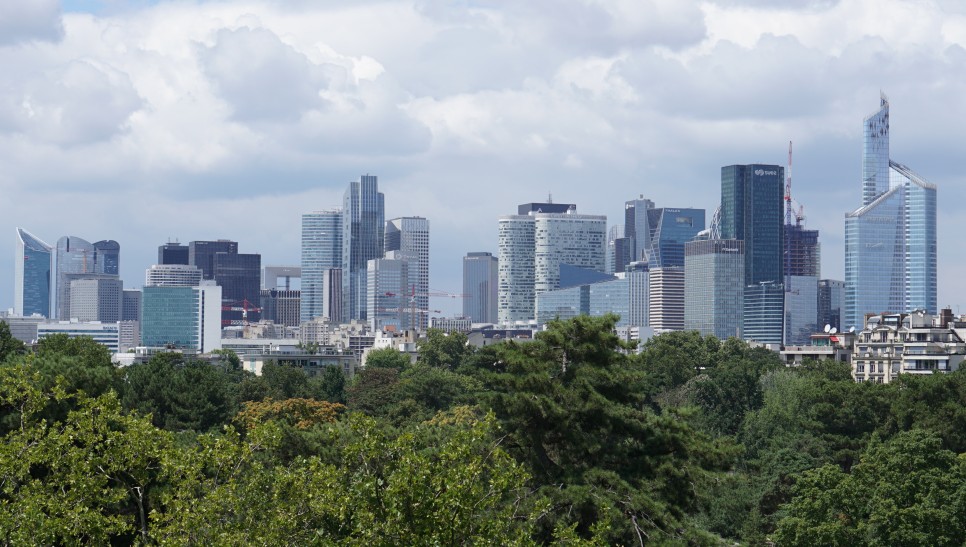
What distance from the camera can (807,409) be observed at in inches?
4055

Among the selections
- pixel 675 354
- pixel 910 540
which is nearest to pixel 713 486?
pixel 910 540

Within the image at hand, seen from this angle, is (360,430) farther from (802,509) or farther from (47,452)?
(802,509)

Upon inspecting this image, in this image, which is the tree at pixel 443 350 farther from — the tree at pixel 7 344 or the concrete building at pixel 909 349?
the tree at pixel 7 344

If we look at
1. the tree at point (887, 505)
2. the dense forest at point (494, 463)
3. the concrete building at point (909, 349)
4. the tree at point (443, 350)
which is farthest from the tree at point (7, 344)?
the concrete building at point (909, 349)

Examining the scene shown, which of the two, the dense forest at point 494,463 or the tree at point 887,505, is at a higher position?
the dense forest at point 494,463

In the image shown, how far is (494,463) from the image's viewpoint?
121 ft

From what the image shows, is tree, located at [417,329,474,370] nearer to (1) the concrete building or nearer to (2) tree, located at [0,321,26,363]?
(1) the concrete building

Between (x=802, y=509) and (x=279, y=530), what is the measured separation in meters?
36.8

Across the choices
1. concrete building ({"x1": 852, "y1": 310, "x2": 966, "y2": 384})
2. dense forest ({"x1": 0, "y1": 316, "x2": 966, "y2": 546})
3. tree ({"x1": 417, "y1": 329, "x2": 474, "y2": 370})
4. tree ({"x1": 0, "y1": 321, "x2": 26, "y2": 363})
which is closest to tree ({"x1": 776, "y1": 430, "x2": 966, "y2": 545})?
dense forest ({"x1": 0, "y1": 316, "x2": 966, "y2": 546})

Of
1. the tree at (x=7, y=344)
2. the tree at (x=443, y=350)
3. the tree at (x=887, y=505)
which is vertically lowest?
the tree at (x=887, y=505)

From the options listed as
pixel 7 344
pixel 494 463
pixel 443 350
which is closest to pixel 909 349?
pixel 443 350

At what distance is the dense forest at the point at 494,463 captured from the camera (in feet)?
99.8

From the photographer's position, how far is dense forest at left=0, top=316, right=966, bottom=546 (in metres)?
30.4

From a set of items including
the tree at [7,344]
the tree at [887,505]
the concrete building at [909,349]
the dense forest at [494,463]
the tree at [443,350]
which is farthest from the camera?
the tree at [443,350]
